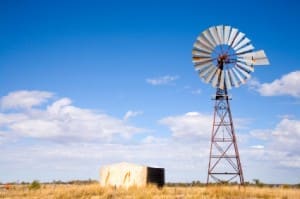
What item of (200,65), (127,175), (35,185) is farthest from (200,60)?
(35,185)

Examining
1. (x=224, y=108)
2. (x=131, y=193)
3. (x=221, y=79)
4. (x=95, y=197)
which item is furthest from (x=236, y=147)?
(x=95, y=197)

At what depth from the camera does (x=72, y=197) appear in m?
26.4

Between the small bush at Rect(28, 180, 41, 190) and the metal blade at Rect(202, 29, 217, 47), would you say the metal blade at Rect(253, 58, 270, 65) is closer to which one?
the metal blade at Rect(202, 29, 217, 47)

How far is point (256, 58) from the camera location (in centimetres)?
3619

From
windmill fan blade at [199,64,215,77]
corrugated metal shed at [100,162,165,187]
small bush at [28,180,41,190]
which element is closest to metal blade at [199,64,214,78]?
windmill fan blade at [199,64,215,77]

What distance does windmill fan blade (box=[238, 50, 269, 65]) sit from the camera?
36.1 m

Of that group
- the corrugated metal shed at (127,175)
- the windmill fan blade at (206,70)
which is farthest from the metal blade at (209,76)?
the corrugated metal shed at (127,175)

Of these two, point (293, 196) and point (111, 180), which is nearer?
point (293, 196)

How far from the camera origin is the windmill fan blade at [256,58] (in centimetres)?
3609

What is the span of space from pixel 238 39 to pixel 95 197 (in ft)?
58.2

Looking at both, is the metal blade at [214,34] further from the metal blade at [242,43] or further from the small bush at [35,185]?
the small bush at [35,185]

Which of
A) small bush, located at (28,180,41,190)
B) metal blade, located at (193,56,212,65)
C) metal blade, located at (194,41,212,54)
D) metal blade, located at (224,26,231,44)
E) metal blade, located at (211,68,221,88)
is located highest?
metal blade, located at (224,26,231,44)

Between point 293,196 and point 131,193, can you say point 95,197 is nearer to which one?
point 131,193

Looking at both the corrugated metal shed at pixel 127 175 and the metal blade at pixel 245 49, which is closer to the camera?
the corrugated metal shed at pixel 127 175
